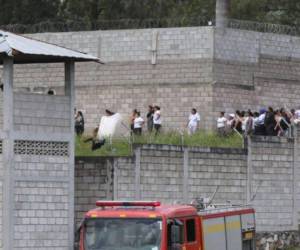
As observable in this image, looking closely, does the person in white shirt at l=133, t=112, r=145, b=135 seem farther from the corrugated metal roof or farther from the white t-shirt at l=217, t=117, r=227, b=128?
the corrugated metal roof

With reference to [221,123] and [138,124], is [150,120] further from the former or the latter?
[221,123]

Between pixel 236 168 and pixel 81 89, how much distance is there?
458 inches

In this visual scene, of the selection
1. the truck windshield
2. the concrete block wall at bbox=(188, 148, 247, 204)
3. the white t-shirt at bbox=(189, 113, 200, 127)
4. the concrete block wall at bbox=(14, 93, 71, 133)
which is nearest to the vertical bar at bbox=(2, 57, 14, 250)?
the concrete block wall at bbox=(14, 93, 71, 133)

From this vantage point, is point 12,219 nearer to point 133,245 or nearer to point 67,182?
point 67,182

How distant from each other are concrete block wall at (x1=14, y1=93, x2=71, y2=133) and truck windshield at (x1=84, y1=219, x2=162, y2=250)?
14.9 ft

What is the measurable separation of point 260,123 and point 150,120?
15.5 ft

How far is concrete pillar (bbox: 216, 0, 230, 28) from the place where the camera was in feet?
157

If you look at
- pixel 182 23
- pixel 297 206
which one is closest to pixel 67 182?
pixel 297 206

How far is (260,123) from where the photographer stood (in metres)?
41.5

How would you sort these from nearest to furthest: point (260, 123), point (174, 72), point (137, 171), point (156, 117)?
point (137, 171), point (260, 123), point (156, 117), point (174, 72)

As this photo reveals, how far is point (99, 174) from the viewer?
33750mm

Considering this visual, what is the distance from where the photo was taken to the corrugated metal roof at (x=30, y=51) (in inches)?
1172

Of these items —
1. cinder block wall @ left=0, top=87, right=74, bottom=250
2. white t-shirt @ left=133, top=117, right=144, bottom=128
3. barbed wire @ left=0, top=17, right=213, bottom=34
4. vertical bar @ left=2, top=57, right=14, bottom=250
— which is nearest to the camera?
vertical bar @ left=2, top=57, right=14, bottom=250

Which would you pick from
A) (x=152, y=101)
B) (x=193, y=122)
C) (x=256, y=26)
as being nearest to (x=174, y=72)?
(x=152, y=101)
